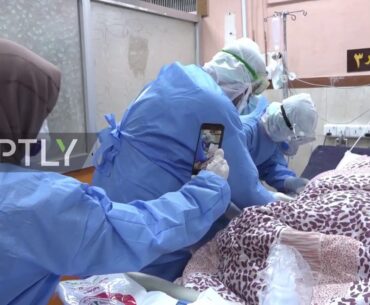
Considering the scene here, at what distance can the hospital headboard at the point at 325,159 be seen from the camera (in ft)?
6.56

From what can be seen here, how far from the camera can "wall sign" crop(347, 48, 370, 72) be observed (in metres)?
2.43

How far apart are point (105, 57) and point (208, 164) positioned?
1.52 m

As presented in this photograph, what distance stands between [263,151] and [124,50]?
3.87ft

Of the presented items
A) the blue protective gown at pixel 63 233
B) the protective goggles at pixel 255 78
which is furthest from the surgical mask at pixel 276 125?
the blue protective gown at pixel 63 233

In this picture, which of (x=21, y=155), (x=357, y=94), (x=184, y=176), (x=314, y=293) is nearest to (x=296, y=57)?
(x=357, y=94)

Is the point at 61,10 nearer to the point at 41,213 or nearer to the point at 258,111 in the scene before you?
the point at 258,111

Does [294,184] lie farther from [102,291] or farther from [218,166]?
[102,291]

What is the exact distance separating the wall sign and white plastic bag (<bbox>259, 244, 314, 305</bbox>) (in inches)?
73.0

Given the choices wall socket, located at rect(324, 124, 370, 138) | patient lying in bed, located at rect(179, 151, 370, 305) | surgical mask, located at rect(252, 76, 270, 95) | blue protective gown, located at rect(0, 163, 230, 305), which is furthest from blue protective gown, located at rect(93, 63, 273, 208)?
wall socket, located at rect(324, 124, 370, 138)

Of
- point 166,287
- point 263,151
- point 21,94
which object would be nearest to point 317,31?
point 263,151

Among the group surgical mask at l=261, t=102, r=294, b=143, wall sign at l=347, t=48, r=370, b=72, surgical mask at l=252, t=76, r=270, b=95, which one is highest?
wall sign at l=347, t=48, r=370, b=72

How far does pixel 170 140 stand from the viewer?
1.19 m

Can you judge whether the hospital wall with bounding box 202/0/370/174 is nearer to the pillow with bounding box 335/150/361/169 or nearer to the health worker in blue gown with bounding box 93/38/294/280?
the pillow with bounding box 335/150/361/169

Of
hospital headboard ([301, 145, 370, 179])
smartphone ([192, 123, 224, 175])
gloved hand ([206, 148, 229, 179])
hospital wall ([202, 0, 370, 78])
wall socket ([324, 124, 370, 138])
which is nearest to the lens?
gloved hand ([206, 148, 229, 179])
